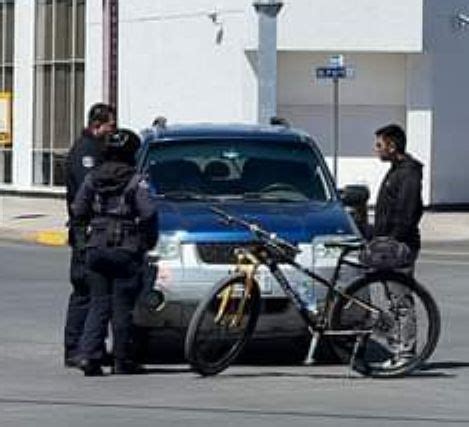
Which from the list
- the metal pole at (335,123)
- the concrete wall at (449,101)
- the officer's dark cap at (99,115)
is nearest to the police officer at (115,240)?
the officer's dark cap at (99,115)

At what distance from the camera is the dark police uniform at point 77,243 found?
12.8 m

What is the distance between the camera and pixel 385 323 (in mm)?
12523

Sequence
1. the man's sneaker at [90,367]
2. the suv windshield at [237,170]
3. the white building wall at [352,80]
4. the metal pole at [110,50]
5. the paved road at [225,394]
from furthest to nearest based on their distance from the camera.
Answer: the white building wall at [352,80] < the metal pole at [110,50] < the suv windshield at [237,170] < the man's sneaker at [90,367] < the paved road at [225,394]

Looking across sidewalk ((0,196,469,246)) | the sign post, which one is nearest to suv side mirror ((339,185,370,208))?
the sign post

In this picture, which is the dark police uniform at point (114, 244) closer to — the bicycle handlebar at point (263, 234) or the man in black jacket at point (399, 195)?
the bicycle handlebar at point (263, 234)

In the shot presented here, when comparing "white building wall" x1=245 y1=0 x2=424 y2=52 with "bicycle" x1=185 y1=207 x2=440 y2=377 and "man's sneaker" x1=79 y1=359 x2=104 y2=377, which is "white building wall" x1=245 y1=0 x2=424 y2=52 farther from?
"man's sneaker" x1=79 y1=359 x2=104 y2=377

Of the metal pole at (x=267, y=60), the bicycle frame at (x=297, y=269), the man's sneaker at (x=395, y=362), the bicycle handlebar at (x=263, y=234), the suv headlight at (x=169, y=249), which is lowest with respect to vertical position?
the man's sneaker at (x=395, y=362)

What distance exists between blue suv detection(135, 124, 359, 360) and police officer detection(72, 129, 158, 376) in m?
0.43

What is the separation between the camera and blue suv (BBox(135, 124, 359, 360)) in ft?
41.9

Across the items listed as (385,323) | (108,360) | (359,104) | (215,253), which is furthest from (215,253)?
(359,104)

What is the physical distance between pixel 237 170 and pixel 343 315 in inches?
90.1

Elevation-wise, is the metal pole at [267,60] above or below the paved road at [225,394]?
above

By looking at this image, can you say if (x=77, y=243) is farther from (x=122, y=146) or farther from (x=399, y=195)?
(x=399, y=195)

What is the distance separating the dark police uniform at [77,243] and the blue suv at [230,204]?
1.79ft
